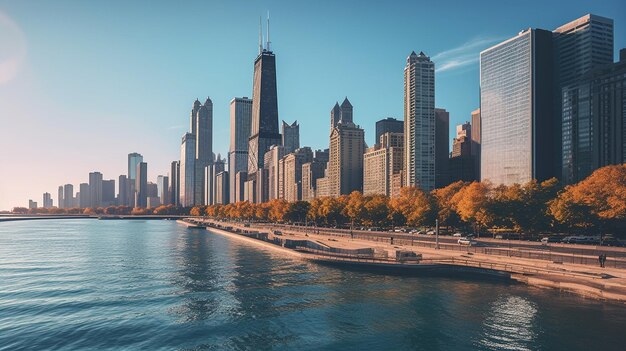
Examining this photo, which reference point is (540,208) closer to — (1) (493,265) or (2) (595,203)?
(2) (595,203)

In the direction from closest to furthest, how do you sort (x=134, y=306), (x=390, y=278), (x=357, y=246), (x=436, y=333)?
1. (x=436, y=333)
2. (x=134, y=306)
3. (x=390, y=278)
4. (x=357, y=246)

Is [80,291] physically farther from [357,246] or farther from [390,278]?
[357,246]

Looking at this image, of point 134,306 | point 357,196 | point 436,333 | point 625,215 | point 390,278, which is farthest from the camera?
point 357,196

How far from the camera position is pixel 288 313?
51.6 metres

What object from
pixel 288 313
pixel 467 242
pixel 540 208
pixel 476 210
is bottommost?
pixel 288 313

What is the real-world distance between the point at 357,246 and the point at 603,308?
57781 mm

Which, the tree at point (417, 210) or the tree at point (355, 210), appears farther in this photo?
the tree at point (355, 210)

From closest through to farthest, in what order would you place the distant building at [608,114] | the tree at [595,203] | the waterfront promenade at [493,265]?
the waterfront promenade at [493,265], the tree at [595,203], the distant building at [608,114]

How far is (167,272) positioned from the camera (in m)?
79.9

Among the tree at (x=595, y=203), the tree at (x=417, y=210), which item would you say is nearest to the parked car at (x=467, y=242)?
the tree at (x=595, y=203)

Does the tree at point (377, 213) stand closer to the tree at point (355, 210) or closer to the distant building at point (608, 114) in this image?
the tree at point (355, 210)

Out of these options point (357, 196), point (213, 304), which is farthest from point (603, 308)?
point (357, 196)

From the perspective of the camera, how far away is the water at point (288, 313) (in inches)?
1657

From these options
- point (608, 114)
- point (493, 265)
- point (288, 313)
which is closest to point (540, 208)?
point (493, 265)
